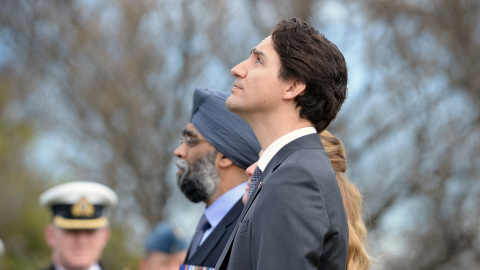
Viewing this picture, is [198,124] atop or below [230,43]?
below

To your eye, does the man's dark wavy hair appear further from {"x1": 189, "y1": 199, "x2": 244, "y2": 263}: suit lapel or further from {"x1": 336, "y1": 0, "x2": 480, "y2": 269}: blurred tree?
{"x1": 336, "y1": 0, "x2": 480, "y2": 269}: blurred tree

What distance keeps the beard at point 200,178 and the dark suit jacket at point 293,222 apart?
1696 mm

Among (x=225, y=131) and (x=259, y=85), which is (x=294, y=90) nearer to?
(x=259, y=85)

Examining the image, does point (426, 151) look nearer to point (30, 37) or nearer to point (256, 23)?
point (256, 23)

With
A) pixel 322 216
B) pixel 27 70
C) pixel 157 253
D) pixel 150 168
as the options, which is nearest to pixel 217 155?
pixel 322 216

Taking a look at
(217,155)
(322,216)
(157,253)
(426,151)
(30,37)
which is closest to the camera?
(322,216)

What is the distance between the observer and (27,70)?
1127 centimetres

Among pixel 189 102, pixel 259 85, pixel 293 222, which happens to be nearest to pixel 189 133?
pixel 259 85

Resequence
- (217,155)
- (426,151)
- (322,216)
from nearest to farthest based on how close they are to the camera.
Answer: (322,216) < (217,155) < (426,151)

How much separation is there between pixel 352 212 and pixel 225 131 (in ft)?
4.12

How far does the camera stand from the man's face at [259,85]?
9.39ft

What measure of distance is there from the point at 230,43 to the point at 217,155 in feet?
22.4

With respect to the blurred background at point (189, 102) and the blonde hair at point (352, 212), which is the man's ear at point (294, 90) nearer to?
the blonde hair at point (352, 212)

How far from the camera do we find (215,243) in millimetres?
4082
